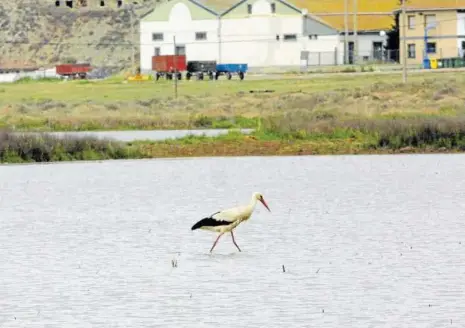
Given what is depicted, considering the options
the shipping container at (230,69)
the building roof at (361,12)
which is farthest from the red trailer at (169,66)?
the building roof at (361,12)

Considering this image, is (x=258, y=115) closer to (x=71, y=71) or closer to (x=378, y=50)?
(x=378, y=50)

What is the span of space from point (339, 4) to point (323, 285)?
109756 millimetres

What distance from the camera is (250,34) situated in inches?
4186

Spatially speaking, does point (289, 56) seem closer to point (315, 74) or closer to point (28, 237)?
point (315, 74)

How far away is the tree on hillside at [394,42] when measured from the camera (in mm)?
108725

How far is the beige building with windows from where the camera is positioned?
344ft

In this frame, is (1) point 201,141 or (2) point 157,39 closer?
(1) point 201,141

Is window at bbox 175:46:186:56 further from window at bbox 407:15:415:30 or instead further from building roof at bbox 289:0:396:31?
window at bbox 407:15:415:30

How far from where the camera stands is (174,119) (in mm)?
49781

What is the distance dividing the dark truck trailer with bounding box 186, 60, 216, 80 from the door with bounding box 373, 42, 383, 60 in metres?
19.3

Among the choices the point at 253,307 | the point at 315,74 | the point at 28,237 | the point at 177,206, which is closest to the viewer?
the point at 253,307

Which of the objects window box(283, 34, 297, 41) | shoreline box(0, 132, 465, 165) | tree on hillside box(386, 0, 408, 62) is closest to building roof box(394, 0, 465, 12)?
tree on hillside box(386, 0, 408, 62)

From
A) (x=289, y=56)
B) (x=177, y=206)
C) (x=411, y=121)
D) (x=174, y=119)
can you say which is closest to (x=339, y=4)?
(x=289, y=56)

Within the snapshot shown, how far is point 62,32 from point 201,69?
55.3 meters
